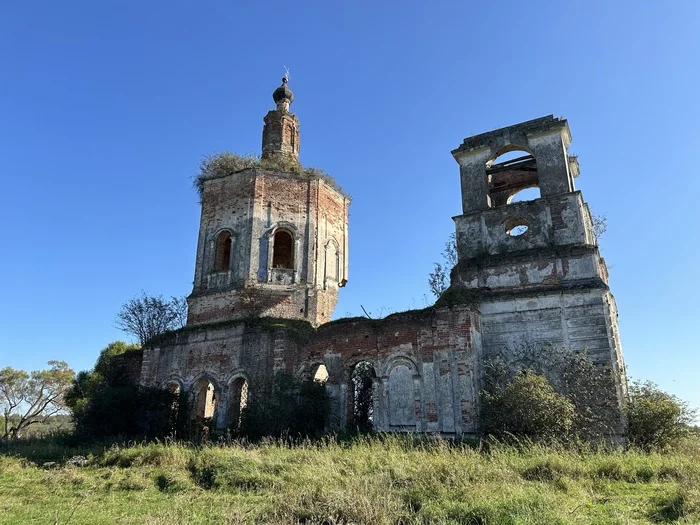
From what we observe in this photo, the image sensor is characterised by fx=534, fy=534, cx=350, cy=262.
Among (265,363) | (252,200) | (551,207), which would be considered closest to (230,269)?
(252,200)

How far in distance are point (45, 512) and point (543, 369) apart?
34.3 feet

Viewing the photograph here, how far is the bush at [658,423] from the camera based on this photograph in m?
11.4

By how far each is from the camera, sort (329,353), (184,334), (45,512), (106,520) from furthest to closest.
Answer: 1. (184,334)
2. (329,353)
3. (45,512)
4. (106,520)

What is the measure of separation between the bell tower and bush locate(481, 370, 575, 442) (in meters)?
7.30

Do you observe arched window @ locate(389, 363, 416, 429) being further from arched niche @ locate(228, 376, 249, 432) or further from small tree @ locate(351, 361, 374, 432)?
arched niche @ locate(228, 376, 249, 432)

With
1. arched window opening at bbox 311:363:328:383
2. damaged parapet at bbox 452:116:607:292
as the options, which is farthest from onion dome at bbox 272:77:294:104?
arched window opening at bbox 311:363:328:383

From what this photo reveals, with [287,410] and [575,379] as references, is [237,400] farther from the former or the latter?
[575,379]

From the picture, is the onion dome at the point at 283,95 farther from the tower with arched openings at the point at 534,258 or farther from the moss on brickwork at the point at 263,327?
the moss on brickwork at the point at 263,327

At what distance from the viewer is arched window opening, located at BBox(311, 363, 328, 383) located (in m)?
15.4

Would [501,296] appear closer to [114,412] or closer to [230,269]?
[230,269]

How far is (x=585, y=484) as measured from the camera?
24.4 ft

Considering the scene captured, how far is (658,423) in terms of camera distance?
37.6ft

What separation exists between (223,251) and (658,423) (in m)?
13.9

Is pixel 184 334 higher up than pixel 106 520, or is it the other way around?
pixel 184 334
